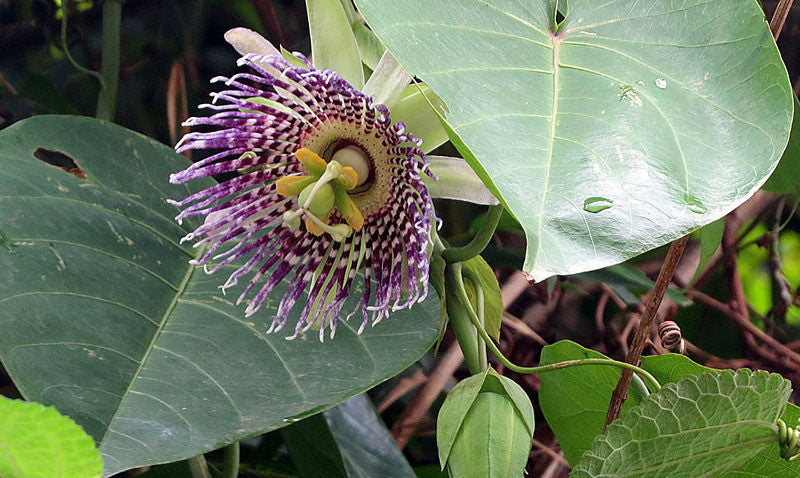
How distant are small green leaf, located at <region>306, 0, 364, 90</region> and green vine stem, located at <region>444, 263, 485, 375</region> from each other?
172 mm

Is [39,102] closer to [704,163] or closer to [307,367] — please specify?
[307,367]

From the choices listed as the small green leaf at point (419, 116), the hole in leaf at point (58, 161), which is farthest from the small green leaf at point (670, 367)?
the hole in leaf at point (58, 161)

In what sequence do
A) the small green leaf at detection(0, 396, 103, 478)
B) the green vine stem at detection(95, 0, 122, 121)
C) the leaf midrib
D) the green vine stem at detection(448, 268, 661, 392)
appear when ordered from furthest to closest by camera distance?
the green vine stem at detection(95, 0, 122, 121) → the green vine stem at detection(448, 268, 661, 392) → the leaf midrib → the small green leaf at detection(0, 396, 103, 478)

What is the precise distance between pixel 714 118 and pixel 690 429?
0.19 meters

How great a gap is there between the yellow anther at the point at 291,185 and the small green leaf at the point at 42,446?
302mm

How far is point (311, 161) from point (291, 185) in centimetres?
3

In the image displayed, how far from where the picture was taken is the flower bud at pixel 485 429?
0.53m

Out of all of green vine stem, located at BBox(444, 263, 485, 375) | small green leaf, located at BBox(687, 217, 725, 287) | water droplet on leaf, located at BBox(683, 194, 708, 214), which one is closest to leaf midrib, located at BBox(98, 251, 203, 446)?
green vine stem, located at BBox(444, 263, 485, 375)

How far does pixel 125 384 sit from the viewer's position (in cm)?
→ 48

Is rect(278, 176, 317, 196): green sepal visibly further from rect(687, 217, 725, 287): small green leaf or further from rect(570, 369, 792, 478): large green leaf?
rect(687, 217, 725, 287): small green leaf

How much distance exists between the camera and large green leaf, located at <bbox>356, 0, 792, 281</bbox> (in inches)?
14.5

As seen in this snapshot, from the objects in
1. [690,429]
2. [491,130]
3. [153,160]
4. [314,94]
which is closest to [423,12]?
[491,130]

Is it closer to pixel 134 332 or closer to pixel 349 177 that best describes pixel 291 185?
pixel 349 177

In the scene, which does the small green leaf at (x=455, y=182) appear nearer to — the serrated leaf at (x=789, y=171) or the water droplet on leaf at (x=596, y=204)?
the water droplet on leaf at (x=596, y=204)
